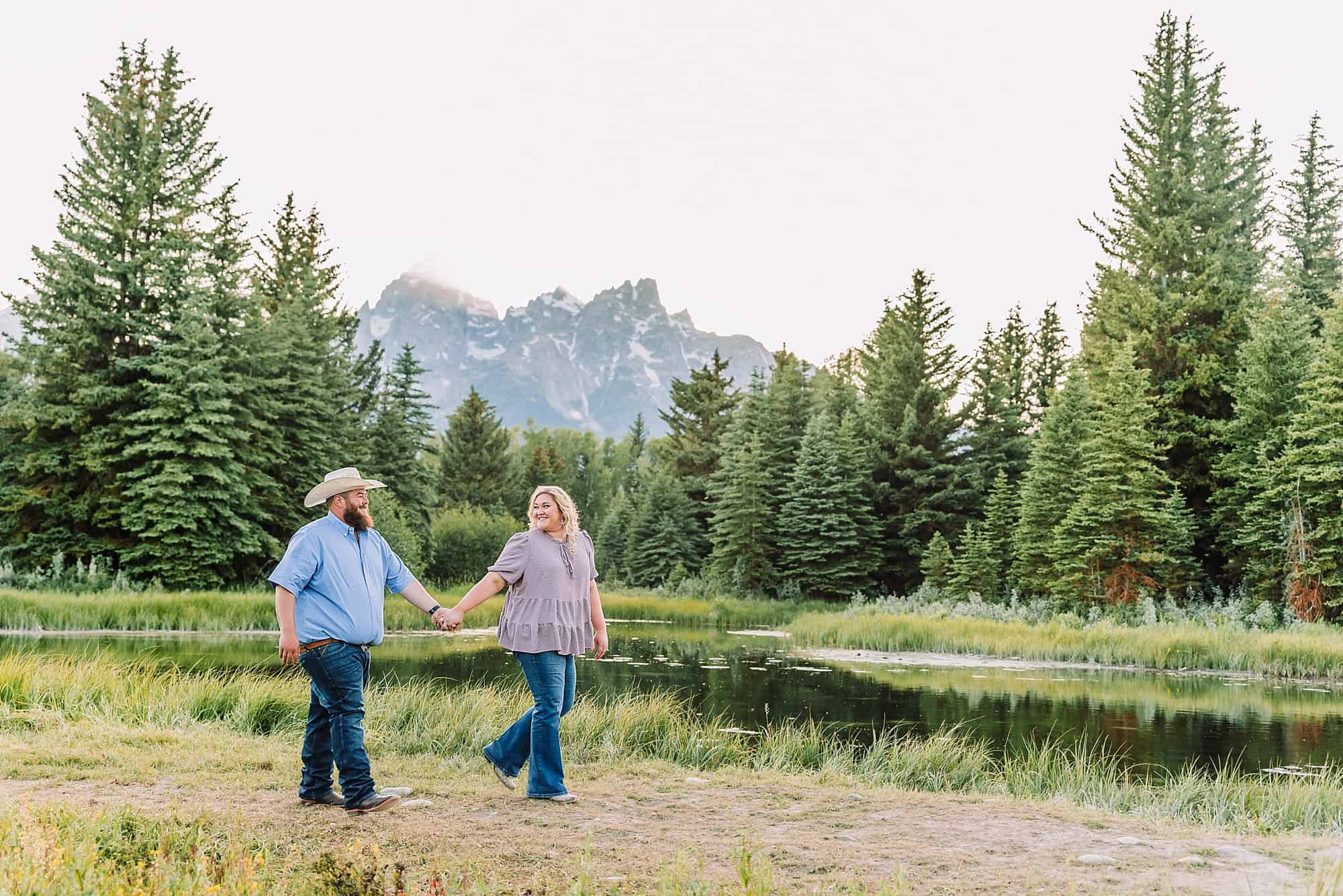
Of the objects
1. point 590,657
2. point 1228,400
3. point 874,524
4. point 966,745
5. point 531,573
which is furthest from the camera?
point 874,524

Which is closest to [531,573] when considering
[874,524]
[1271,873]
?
[1271,873]

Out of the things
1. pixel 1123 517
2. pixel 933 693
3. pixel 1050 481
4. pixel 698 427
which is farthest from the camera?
pixel 698 427

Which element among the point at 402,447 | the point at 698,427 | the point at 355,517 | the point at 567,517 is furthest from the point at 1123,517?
the point at 698,427

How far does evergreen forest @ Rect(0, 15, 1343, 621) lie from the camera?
3338 cm

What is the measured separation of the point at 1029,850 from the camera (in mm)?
5953

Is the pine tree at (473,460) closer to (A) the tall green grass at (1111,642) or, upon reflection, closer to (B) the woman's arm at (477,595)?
(A) the tall green grass at (1111,642)

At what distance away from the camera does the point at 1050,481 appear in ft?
126

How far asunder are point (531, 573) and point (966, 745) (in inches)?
277

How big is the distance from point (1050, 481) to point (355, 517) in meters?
35.0

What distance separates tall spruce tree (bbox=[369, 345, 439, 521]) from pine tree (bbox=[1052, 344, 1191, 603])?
29.1 meters

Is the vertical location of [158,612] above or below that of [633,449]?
below

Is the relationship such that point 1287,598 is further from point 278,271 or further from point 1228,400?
point 278,271

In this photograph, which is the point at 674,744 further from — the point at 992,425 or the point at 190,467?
the point at 992,425

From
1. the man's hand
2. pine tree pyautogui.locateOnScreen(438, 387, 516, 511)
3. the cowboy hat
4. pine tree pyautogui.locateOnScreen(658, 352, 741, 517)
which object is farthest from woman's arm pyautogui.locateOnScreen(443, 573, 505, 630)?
pine tree pyautogui.locateOnScreen(438, 387, 516, 511)
